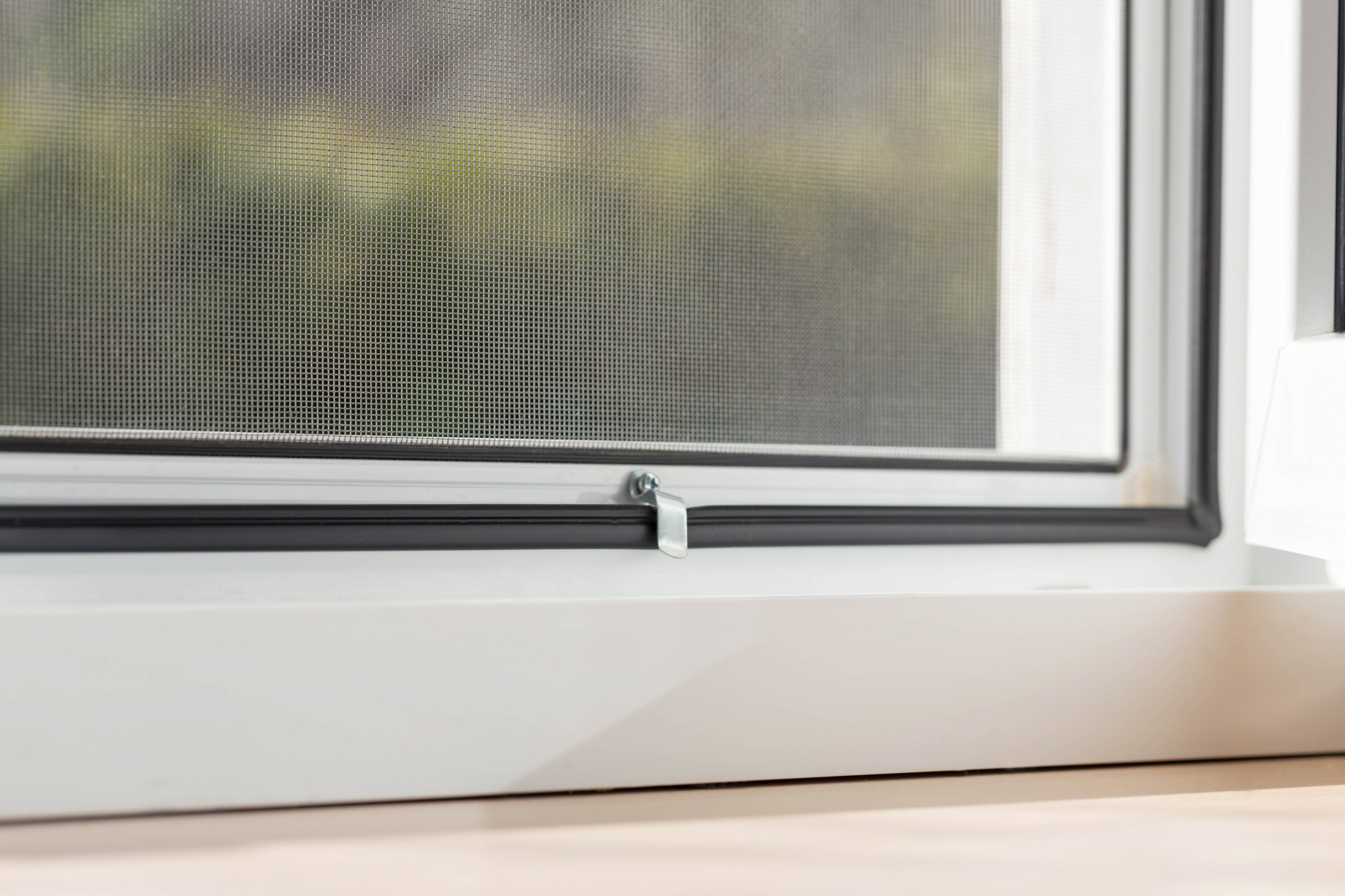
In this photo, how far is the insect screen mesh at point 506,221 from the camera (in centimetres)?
61

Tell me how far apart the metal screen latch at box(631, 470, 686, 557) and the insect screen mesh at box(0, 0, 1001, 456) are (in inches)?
1.5

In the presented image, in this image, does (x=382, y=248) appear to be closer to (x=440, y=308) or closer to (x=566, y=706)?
(x=440, y=308)

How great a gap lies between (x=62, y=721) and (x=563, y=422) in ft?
1.20

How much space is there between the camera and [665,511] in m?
0.66

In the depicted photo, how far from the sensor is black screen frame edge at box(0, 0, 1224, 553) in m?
0.59

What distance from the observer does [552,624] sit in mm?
606

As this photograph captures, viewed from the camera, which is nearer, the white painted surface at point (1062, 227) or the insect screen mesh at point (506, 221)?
the insect screen mesh at point (506, 221)

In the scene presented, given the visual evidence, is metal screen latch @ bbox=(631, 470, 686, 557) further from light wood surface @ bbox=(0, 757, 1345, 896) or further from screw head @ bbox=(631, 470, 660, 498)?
light wood surface @ bbox=(0, 757, 1345, 896)

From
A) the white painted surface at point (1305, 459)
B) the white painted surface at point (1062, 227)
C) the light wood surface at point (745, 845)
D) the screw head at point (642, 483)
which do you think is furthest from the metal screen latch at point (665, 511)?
the white painted surface at point (1305, 459)

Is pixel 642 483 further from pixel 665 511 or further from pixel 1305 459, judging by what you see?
pixel 1305 459

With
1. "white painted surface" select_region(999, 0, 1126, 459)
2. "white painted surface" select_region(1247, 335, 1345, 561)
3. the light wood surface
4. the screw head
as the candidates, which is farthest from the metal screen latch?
"white painted surface" select_region(1247, 335, 1345, 561)

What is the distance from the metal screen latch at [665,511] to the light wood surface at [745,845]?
6.7 inches

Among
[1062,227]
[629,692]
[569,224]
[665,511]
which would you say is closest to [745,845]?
[629,692]

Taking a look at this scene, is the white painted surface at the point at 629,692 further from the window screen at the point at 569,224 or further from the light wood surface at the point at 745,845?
the window screen at the point at 569,224
